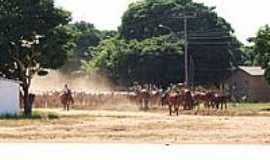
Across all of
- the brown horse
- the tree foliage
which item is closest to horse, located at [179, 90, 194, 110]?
the brown horse

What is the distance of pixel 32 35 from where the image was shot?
160 ft

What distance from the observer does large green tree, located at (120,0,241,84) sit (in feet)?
326

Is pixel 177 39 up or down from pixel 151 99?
up

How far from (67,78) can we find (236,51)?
25767 millimetres

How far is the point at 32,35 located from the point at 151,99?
19350mm

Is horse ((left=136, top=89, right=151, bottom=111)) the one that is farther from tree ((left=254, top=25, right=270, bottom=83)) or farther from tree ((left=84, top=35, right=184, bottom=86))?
tree ((left=84, top=35, right=184, bottom=86))

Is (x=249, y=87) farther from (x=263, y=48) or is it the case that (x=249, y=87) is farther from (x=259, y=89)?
(x=263, y=48)

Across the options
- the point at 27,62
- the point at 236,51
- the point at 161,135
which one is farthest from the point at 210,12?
the point at 161,135

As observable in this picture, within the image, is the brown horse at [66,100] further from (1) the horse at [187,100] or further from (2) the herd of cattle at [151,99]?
(1) the horse at [187,100]

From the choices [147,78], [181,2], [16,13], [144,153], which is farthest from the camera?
[181,2]

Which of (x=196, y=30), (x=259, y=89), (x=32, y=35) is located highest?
(x=196, y=30)

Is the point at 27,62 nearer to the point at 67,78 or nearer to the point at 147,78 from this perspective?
the point at 147,78

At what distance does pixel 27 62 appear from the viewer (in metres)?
49.8

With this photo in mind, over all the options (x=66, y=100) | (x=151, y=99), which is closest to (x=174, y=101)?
(x=66, y=100)
